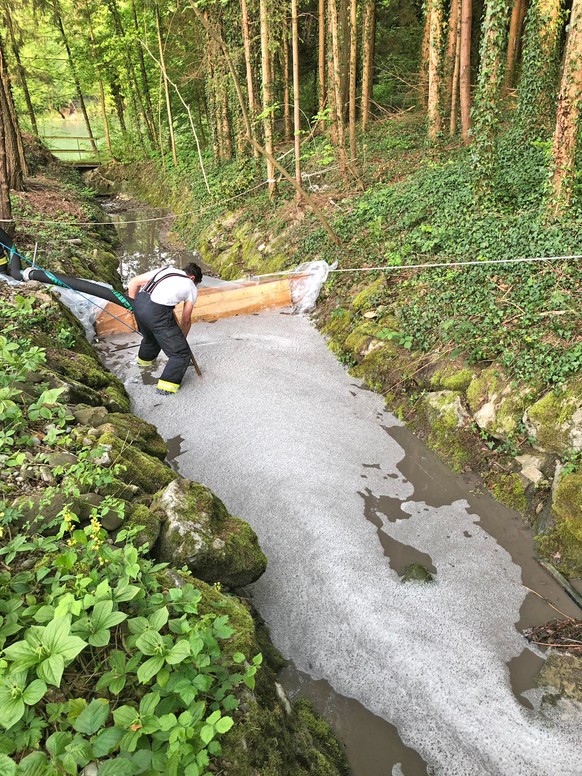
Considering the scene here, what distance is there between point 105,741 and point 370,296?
20.8 ft

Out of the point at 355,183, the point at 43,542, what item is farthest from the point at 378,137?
the point at 43,542

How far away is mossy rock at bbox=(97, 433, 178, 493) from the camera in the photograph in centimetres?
358

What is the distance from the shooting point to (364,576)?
3711 millimetres

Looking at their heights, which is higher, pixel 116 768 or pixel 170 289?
pixel 170 289

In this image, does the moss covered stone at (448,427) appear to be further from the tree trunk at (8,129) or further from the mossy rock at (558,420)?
the tree trunk at (8,129)

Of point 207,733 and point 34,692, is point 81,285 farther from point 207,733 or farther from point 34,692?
point 207,733

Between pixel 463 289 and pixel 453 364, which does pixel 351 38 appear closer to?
pixel 463 289

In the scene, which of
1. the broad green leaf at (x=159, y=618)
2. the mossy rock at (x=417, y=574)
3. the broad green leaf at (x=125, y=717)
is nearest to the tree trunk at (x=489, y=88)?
the mossy rock at (x=417, y=574)

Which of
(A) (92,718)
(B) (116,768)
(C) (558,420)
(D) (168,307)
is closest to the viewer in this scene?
(B) (116,768)

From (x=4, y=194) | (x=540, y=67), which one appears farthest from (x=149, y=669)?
(x=540, y=67)

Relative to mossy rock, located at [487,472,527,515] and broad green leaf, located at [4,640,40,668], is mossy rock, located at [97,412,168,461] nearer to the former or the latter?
broad green leaf, located at [4,640,40,668]

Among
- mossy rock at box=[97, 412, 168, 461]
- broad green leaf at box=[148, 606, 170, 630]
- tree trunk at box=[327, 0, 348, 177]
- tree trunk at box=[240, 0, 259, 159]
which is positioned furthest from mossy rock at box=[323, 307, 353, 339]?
tree trunk at box=[240, 0, 259, 159]

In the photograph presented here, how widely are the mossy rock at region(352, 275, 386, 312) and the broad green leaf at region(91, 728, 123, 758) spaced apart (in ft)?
20.1

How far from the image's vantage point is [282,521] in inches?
167
